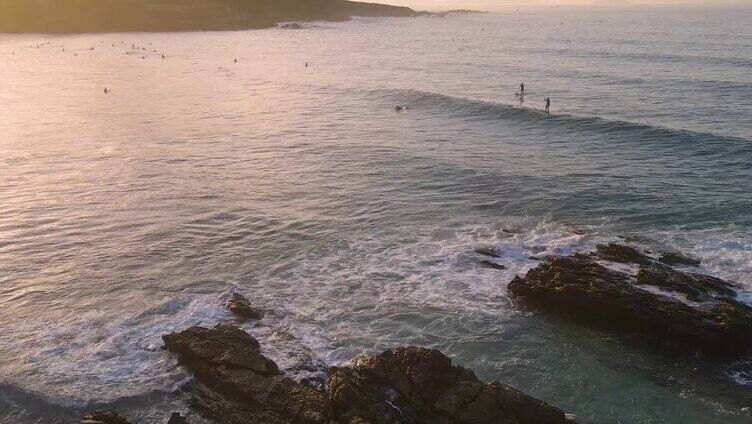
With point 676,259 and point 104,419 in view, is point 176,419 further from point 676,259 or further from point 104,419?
point 676,259

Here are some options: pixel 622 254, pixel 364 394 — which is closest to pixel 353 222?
pixel 622 254

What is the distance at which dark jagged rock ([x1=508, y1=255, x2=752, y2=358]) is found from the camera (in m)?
16.7

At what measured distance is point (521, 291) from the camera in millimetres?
20250

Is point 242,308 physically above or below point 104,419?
above

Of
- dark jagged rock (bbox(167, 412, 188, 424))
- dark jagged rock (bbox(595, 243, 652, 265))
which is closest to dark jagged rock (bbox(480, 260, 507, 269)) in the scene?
Result: dark jagged rock (bbox(595, 243, 652, 265))

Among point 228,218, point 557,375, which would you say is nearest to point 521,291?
point 557,375

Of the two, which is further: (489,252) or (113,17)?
(113,17)

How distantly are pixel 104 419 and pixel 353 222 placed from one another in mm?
15884

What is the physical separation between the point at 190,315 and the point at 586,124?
37224mm

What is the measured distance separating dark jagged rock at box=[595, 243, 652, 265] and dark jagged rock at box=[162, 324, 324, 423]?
13406 millimetres

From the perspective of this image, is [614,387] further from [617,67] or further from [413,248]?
[617,67]

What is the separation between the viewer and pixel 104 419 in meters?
13.8

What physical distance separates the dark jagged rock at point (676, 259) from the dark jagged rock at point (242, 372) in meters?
15.2

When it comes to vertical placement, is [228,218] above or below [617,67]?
below
